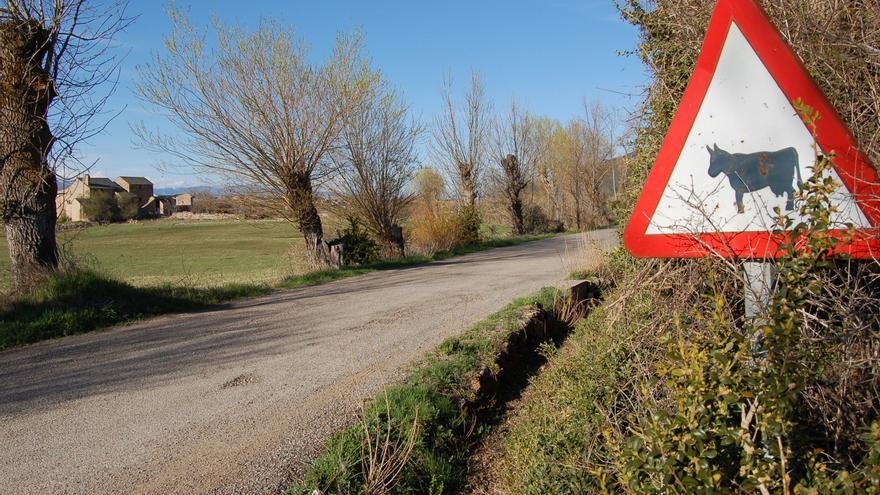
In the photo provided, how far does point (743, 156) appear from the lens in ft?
7.10

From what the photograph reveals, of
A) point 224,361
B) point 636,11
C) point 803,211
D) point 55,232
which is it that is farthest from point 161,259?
point 803,211

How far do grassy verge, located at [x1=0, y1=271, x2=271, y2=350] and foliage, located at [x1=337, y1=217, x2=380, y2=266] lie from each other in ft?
23.4

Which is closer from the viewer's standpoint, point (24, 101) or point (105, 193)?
point (24, 101)

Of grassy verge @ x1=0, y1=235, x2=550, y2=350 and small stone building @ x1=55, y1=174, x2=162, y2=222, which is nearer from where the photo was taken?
grassy verge @ x1=0, y1=235, x2=550, y2=350

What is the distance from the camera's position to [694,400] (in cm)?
182

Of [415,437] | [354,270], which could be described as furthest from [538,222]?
[415,437]

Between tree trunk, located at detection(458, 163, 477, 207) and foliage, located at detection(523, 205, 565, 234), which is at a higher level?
tree trunk, located at detection(458, 163, 477, 207)

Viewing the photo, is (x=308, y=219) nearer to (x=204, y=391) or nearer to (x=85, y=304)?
(x=85, y=304)

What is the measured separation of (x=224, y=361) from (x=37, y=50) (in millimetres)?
6280

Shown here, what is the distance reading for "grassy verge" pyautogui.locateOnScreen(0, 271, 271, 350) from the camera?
23.8 feet

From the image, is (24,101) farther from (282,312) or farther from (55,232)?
(282,312)

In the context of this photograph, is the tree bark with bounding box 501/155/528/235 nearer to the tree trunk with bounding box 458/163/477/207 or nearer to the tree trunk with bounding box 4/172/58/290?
the tree trunk with bounding box 458/163/477/207

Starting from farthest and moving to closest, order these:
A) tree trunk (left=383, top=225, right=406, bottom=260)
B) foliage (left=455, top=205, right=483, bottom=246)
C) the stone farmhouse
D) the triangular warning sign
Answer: the stone farmhouse, foliage (left=455, top=205, right=483, bottom=246), tree trunk (left=383, top=225, right=406, bottom=260), the triangular warning sign

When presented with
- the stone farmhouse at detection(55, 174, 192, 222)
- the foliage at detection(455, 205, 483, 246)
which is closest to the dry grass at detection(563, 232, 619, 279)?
the foliage at detection(455, 205, 483, 246)
